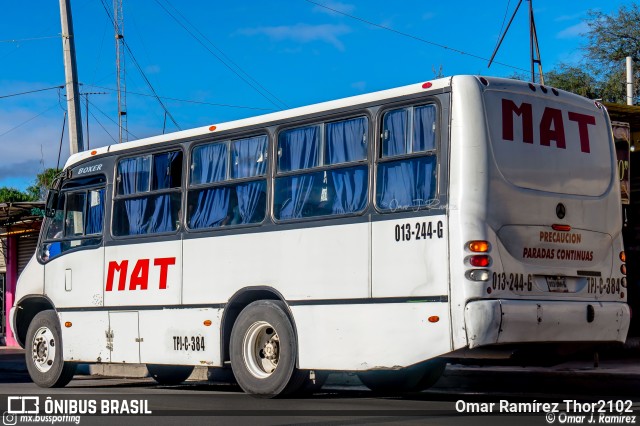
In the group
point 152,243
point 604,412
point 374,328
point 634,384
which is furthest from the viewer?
point 152,243

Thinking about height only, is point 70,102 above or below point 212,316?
above

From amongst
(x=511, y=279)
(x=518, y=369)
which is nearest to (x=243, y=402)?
(x=511, y=279)

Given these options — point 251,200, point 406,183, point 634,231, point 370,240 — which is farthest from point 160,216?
point 634,231

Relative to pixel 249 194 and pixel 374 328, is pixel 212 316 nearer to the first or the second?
pixel 249 194

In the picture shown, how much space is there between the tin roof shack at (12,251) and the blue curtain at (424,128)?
20.1m

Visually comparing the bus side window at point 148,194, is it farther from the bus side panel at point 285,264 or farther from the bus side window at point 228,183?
the bus side panel at point 285,264

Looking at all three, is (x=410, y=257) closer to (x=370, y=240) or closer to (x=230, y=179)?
(x=370, y=240)

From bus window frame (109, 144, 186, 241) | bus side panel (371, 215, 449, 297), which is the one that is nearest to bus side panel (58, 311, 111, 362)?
bus window frame (109, 144, 186, 241)

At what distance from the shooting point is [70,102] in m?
21.0

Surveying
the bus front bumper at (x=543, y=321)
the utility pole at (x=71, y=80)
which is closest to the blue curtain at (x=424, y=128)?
the bus front bumper at (x=543, y=321)

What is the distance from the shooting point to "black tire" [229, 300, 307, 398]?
38.2 feet

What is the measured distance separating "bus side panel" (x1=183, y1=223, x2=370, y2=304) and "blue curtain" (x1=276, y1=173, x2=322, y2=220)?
0.21m

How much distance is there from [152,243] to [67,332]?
2.08m

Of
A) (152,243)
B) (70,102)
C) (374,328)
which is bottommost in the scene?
(374,328)
